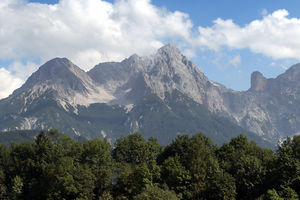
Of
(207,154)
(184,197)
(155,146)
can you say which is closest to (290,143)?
(207,154)

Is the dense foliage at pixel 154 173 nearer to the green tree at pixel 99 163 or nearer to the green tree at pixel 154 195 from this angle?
the green tree at pixel 99 163

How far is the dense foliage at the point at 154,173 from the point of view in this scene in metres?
101

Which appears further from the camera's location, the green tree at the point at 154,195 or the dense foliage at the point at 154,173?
the dense foliage at the point at 154,173

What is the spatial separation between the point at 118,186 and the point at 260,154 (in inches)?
1929

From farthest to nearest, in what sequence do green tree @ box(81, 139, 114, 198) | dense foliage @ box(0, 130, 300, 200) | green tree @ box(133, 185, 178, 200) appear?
1. green tree @ box(81, 139, 114, 198)
2. dense foliage @ box(0, 130, 300, 200)
3. green tree @ box(133, 185, 178, 200)

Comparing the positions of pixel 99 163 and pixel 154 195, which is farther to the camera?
pixel 99 163

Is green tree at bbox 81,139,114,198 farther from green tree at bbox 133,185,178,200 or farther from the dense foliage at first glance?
green tree at bbox 133,185,178,200

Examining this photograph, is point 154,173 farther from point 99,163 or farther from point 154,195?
point 99,163

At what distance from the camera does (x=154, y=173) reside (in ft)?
363

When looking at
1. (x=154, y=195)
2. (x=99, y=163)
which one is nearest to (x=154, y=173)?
(x=154, y=195)

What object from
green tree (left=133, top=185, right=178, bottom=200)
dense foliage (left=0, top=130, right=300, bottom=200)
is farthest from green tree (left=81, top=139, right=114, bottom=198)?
green tree (left=133, top=185, right=178, bottom=200)

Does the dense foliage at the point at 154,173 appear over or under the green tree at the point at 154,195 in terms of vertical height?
over

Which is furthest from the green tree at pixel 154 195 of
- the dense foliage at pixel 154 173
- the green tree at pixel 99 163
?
the green tree at pixel 99 163

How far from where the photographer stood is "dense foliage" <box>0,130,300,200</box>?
10069 cm
